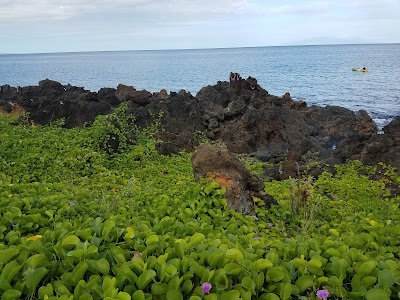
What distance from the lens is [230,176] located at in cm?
754

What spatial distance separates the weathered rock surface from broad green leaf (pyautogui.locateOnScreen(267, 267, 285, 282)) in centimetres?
381

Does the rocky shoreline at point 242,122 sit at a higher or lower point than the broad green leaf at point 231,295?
lower

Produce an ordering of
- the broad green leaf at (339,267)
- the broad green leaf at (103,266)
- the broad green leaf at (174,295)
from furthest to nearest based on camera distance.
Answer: the broad green leaf at (339,267)
the broad green leaf at (103,266)
the broad green leaf at (174,295)

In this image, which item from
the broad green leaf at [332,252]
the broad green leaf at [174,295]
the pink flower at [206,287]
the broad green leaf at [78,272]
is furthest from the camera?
the broad green leaf at [332,252]

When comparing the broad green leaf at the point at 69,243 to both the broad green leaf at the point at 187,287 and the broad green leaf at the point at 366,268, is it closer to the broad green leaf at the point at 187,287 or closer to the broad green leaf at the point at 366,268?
the broad green leaf at the point at 187,287

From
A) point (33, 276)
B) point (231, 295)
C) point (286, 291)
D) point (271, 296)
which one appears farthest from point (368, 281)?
point (33, 276)

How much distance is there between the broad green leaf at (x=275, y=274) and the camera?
10.0 feet

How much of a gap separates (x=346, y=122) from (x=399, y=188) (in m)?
14.0

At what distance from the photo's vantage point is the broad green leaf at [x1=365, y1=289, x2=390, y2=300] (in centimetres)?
273

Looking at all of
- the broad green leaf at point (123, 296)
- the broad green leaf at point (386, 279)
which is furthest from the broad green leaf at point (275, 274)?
the broad green leaf at point (123, 296)

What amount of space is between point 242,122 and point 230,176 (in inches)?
523

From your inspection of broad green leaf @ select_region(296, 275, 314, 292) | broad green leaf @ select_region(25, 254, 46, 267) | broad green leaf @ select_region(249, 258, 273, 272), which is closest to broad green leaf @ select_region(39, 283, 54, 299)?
broad green leaf @ select_region(25, 254, 46, 267)

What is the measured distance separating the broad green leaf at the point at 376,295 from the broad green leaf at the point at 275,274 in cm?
57

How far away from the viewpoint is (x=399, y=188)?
11.4 m
